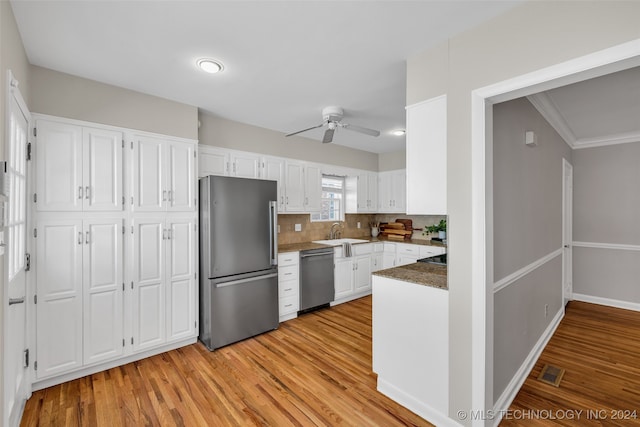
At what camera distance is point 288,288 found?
3.82 meters

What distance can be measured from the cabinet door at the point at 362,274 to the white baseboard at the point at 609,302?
3.24 meters

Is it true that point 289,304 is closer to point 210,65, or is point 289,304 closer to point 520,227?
point 520,227

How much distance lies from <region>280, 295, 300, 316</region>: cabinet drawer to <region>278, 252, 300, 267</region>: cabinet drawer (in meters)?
0.46

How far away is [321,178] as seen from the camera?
4.71 metres

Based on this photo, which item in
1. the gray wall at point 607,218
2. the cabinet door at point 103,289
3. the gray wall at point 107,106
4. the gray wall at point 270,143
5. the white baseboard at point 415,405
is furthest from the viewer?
the gray wall at point 607,218

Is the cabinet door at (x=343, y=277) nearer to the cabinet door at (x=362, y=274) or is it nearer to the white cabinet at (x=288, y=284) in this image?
the cabinet door at (x=362, y=274)

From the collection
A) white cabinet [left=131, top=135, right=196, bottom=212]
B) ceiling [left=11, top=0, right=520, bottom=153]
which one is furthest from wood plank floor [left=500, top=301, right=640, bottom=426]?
white cabinet [left=131, top=135, right=196, bottom=212]

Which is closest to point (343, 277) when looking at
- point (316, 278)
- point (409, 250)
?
point (316, 278)

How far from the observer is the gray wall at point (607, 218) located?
3.95 m

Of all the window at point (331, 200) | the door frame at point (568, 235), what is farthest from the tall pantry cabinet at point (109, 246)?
the door frame at point (568, 235)

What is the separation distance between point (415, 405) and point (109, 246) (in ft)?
9.45

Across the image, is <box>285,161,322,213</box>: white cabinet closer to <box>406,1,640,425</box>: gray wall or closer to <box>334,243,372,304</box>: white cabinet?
<box>334,243,372,304</box>: white cabinet

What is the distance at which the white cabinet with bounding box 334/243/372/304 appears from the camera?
4.41 metres

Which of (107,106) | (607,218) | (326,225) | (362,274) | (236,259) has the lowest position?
(362,274)
